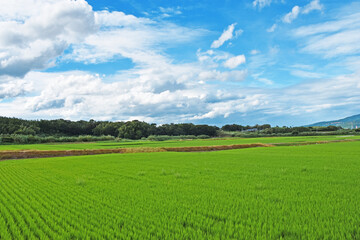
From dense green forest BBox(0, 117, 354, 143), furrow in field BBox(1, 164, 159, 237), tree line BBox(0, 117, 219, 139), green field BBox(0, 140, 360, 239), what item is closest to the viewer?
green field BBox(0, 140, 360, 239)

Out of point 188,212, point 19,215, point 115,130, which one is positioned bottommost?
point 19,215

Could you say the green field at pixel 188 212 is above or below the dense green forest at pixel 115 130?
below

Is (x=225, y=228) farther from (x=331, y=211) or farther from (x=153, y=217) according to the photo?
(x=331, y=211)

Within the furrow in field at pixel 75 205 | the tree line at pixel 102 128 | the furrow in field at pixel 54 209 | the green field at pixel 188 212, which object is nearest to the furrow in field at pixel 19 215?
the green field at pixel 188 212

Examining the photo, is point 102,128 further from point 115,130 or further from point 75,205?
point 75,205

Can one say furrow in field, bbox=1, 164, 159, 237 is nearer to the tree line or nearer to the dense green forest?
the dense green forest

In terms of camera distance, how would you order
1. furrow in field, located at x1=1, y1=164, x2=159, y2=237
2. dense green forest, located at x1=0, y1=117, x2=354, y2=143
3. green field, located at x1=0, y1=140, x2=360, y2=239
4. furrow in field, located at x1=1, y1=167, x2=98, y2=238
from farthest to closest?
dense green forest, located at x1=0, y1=117, x2=354, y2=143, furrow in field, located at x1=1, y1=164, x2=159, y2=237, furrow in field, located at x1=1, y1=167, x2=98, y2=238, green field, located at x1=0, y1=140, x2=360, y2=239

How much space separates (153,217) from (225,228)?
74.6 inches

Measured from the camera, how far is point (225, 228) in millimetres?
5359

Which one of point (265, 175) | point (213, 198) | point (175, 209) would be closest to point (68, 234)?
point (175, 209)

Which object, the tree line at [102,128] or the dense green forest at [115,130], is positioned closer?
the dense green forest at [115,130]

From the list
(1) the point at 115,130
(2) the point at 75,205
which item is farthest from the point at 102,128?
(2) the point at 75,205

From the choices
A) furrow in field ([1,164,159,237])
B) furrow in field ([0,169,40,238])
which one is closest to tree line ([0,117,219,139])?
furrow in field ([0,169,40,238])

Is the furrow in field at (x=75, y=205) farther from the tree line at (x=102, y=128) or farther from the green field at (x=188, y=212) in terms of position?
the tree line at (x=102, y=128)
